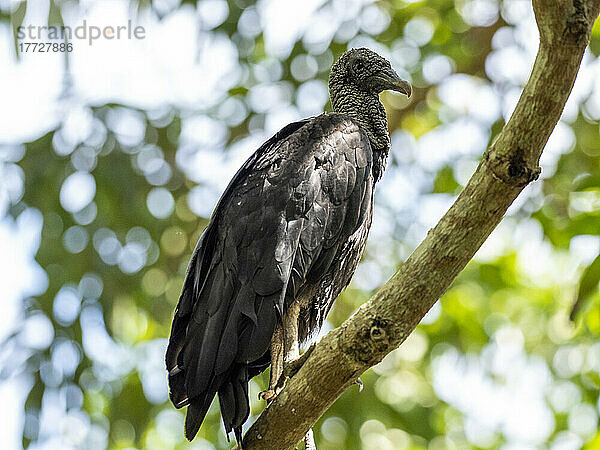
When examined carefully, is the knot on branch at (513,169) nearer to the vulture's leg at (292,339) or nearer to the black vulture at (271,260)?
the black vulture at (271,260)

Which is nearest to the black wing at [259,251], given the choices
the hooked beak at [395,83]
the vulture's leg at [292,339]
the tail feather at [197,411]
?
the tail feather at [197,411]

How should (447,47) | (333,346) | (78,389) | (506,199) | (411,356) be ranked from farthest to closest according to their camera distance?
(411,356), (447,47), (78,389), (333,346), (506,199)

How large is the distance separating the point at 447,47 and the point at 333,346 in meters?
4.11

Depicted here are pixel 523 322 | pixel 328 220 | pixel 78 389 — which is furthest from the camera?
pixel 523 322

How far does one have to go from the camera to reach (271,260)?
3289 mm

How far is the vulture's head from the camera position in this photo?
12.8 feet

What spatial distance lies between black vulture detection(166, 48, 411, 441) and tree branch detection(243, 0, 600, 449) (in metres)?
0.35

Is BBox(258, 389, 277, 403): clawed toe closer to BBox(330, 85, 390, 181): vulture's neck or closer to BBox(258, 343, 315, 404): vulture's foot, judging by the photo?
BBox(258, 343, 315, 404): vulture's foot

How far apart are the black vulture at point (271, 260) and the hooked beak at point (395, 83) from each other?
1 centimetres

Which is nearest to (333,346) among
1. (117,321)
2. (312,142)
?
(312,142)

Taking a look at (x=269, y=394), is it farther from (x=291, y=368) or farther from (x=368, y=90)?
(x=368, y=90)

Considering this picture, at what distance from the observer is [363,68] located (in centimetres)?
396

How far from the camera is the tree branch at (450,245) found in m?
2.36

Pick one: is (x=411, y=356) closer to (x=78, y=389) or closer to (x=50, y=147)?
(x=78, y=389)
